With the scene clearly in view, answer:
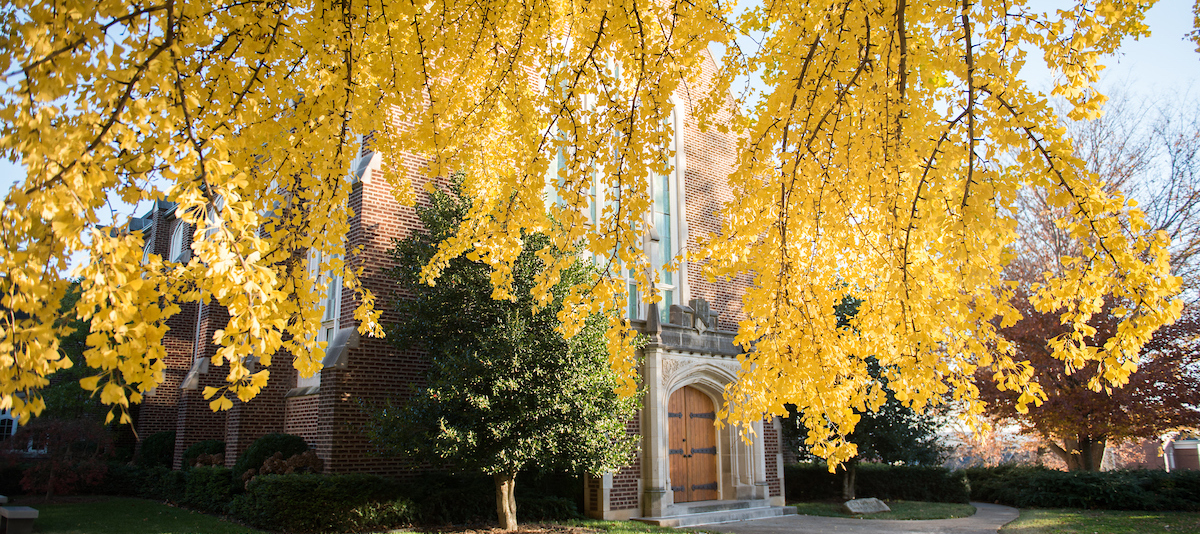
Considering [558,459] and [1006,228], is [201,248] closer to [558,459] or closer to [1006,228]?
[1006,228]

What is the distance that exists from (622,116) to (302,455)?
26.6 feet

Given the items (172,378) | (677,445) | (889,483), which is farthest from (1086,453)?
(172,378)

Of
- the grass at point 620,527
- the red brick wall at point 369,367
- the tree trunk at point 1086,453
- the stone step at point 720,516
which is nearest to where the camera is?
the grass at point 620,527

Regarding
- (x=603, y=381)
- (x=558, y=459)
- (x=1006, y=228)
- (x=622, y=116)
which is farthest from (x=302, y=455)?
(x=1006, y=228)

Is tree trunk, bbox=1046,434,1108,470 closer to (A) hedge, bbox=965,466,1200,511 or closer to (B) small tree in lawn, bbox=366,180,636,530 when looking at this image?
(A) hedge, bbox=965,466,1200,511

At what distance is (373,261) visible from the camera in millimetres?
11383

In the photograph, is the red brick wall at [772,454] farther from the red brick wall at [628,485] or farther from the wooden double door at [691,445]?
the red brick wall at [628,485]

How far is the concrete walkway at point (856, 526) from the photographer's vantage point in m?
11.5

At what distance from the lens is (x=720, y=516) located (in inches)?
496

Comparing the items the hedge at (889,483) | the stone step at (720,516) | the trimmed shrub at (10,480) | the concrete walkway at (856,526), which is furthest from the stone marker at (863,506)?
the trimmed shrub at (10,480)

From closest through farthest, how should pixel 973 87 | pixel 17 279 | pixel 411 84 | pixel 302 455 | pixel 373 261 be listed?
pixel 17 279
pixel 973 87
pixel 411 84
pixel 302 455
pixel 373 261

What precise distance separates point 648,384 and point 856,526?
4237 millimetres

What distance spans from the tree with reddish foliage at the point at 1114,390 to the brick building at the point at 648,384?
533cm

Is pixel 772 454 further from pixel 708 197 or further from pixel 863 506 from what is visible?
pixel 708 197
